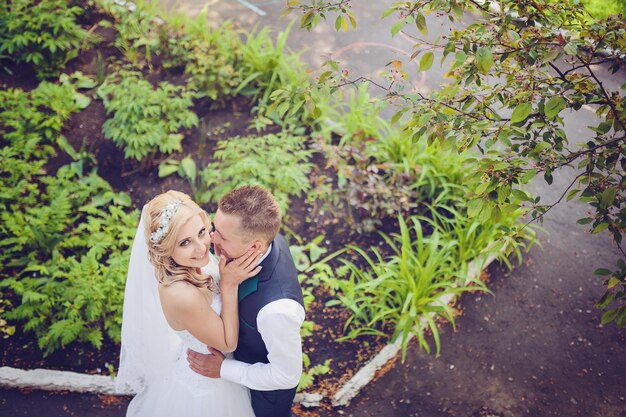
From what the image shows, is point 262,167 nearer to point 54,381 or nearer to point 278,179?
point 278,179

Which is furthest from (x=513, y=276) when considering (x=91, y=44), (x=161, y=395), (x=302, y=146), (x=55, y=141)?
(x=91, y=44)

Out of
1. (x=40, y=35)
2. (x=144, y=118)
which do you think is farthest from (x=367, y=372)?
(x=40, y=35)

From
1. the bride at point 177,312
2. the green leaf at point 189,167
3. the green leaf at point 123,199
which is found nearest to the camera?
the bride at point 177,312

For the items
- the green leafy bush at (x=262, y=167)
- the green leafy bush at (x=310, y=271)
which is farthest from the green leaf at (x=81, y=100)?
the green leafy bush at (x=310, y=271)

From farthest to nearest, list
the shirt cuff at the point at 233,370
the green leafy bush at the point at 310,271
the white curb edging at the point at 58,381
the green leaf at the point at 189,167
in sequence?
1. the green leaf at the point at 189,167
2. the green leafy bush at the point at 310,271
3. the white curb edging at the point at 58,381
4. the shirt cuff at the point at 233,370

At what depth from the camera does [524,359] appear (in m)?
4.96

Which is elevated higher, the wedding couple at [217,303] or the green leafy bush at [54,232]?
the wedding couple at [217,303]

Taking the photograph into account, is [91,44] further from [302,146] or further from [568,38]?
[568,38]

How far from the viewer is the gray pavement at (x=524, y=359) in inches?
178

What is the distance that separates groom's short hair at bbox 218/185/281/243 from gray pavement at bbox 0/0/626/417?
1.90 metres

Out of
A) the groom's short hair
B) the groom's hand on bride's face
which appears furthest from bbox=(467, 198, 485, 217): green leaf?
the groom's hand on bride's face

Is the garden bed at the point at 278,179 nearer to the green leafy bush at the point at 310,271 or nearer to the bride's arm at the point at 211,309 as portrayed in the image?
the green leafy bush at the point at 310,271

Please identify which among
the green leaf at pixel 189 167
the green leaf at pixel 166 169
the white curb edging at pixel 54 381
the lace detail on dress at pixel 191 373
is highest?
the lace detail on dress at pixel 191 373

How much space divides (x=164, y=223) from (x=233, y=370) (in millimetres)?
1042
